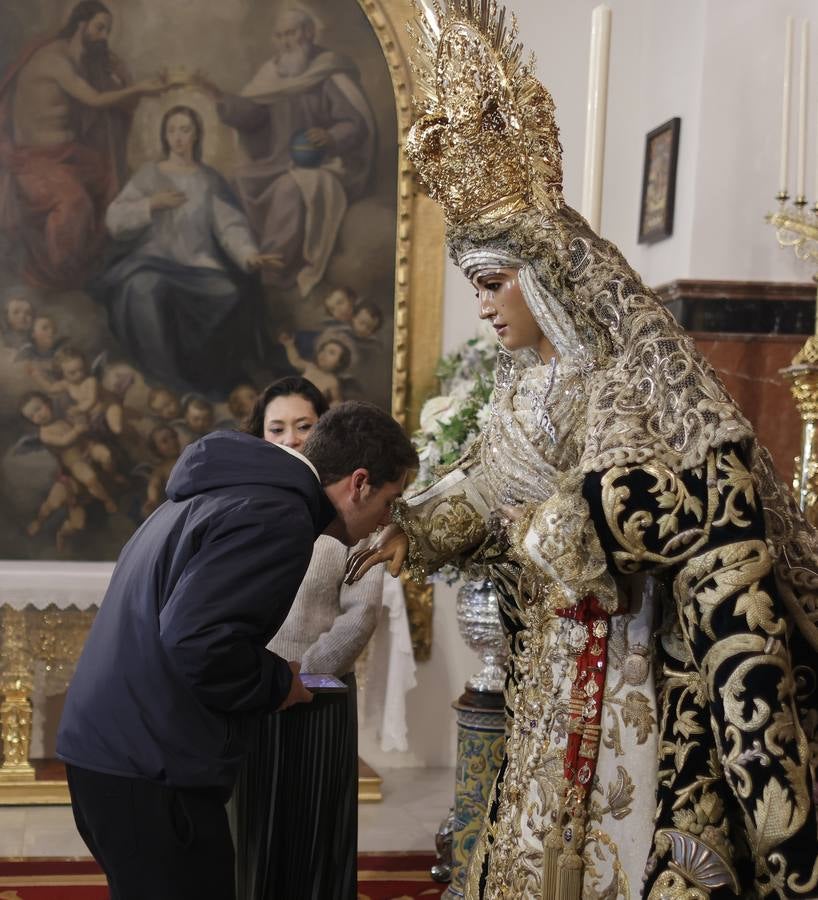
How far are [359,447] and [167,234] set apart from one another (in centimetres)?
424

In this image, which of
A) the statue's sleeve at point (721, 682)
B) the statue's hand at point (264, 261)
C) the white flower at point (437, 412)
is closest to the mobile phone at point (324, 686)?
the statue's sleeve at point (721, 682)

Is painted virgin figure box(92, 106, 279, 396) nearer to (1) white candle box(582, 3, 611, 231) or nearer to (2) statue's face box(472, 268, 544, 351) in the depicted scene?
(1) white candle box(582, 3, 611, 231)

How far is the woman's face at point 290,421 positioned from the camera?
4.21 metres

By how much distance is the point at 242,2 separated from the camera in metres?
6.55

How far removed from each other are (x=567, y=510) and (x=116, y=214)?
4.75 m

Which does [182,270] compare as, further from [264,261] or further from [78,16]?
[78,16]

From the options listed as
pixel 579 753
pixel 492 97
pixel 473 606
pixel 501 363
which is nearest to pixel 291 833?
pixel 579 753

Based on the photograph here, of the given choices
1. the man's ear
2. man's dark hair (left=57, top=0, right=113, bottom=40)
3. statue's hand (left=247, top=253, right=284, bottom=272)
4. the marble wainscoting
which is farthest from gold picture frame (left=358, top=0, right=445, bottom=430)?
the man's ear

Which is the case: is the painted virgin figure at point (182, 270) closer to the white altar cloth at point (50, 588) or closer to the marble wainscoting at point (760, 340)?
the white altar cloth at point (50, 588)

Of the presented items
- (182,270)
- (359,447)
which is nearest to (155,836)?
(359,447)

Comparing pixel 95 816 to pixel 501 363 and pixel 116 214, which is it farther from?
pixel 116 214

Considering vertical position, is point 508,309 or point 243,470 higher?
point 508,309

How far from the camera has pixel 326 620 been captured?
173 inches

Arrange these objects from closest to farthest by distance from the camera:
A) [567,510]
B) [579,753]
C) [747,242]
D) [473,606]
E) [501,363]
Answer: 1. [567,510]
2. [579,753]
3. [501,363]
4. [473,606]
5. [747,242]
